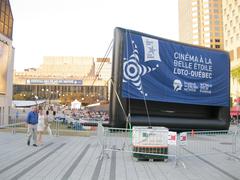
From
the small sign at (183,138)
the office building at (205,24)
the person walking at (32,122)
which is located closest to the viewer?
the small sign at (183,138)

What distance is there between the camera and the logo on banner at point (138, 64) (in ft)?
63.7

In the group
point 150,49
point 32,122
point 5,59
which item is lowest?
point 32,122

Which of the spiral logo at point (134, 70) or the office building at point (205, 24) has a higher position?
the office building at point (205, 24)

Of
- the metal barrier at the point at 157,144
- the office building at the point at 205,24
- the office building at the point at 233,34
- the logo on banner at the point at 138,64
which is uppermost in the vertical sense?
the office building at the point at 205,24

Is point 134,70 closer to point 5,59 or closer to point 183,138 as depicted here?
point 183,138

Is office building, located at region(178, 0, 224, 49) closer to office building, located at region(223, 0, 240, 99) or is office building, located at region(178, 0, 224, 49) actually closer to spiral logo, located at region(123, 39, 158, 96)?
office building, located at region(223, 0, 240, 99)

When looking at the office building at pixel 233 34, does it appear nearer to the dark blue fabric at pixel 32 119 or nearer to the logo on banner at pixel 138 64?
the logo on banner at pixel 138 64

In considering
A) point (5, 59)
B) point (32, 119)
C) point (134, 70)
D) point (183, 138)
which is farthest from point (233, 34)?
point (183, 138)

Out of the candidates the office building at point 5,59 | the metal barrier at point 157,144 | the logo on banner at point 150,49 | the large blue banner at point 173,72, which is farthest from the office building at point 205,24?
the metal barrier at point 157,144

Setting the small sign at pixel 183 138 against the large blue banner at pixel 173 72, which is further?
the large blue banner at pixel 173 72

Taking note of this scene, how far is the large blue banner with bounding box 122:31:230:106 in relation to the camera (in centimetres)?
1973

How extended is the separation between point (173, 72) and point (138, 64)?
116 inches

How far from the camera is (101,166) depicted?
917cm

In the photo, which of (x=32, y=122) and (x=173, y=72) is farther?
(x=173, y=72)
